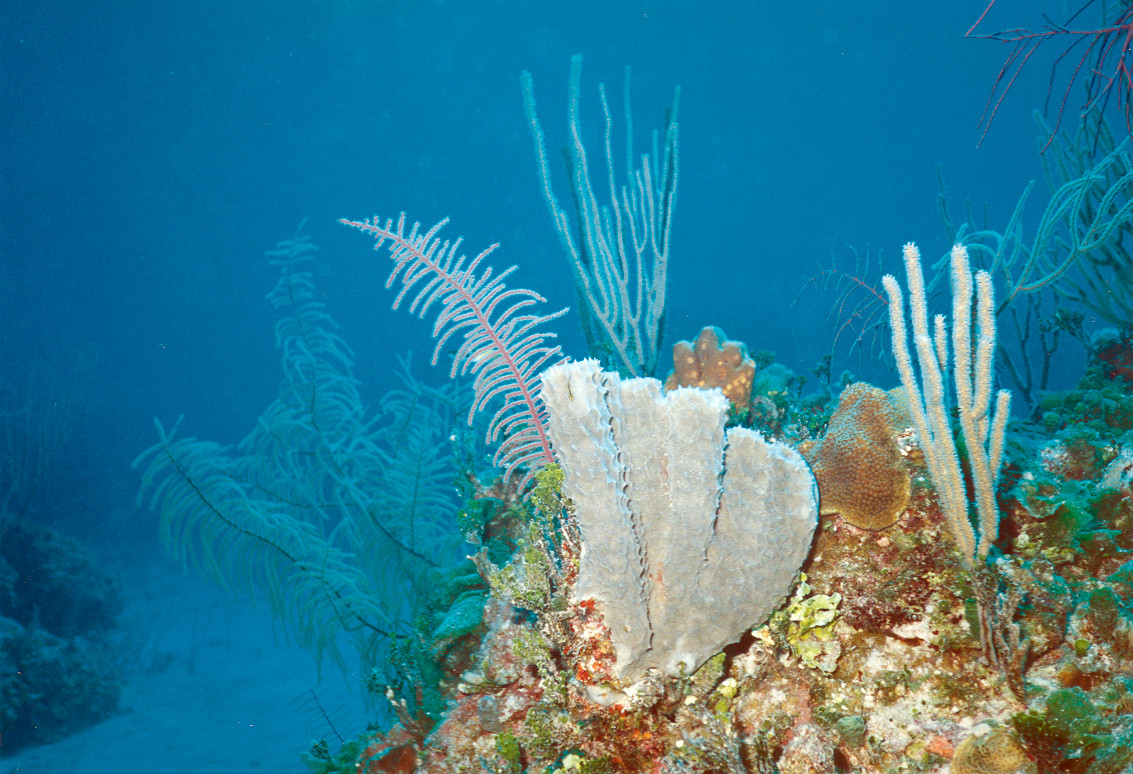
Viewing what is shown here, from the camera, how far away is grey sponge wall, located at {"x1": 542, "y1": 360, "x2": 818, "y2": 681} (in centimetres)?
183

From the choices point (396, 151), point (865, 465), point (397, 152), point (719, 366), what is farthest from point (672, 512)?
point (397, 152)

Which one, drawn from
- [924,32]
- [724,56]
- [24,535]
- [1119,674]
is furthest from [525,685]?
[924,32]

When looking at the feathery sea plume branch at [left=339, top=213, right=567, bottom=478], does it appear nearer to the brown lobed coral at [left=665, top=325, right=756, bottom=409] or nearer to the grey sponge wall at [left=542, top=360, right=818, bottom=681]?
the grey sponge wall at [left=542, top=360, right=818, bottom=681]

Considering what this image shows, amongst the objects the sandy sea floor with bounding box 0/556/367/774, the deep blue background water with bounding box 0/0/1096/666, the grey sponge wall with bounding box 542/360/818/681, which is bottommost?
the grey sponge wall with bounding box 542/360/818/681

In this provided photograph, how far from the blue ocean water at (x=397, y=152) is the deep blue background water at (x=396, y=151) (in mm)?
282

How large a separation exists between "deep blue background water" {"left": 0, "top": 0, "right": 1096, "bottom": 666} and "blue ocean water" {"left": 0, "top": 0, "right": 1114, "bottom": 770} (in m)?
0.28

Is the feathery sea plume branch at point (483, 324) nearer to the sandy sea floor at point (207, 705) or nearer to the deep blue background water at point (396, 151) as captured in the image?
the sandy sea floor at point (207, 705)

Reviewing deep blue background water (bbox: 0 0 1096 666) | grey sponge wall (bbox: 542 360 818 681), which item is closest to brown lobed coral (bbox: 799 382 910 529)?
grey sponge wall (bbox: 542 360 818 681)

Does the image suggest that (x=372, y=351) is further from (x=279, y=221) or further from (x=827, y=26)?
(x=827, y=26)

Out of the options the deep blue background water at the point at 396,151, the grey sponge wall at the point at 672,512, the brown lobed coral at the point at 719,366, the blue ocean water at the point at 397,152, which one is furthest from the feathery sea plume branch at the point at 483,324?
the deep blue background water at the point at 396,151

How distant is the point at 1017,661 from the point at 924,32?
292 feet

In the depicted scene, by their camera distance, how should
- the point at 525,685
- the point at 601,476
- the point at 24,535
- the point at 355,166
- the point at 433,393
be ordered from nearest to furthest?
the point at 601,476
the point at 525,685
the point at 433,393
the point at 24,535
the point at 355,166

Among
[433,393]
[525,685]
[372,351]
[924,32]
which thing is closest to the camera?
[525,685]

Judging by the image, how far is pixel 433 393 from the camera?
17.9 ft
